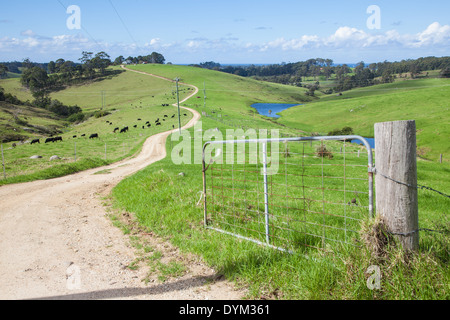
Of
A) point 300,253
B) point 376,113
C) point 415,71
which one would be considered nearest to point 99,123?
point 300,253

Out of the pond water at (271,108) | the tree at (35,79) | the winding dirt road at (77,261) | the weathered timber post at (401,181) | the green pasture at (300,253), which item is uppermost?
the tree at (35,79)

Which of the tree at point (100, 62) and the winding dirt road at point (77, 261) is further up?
the tree at point (100, 62)

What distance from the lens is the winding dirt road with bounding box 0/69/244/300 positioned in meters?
5.43

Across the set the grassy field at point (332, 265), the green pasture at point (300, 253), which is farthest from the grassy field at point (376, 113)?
the grassy field at point (332, 265)

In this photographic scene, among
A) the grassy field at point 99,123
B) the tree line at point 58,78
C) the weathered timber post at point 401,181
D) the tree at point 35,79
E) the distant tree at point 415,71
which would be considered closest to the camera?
the weathered timber post at point 401,181

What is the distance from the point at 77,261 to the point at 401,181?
21.7 ft

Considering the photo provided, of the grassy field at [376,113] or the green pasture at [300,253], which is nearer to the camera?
the green pasture at [300,253]

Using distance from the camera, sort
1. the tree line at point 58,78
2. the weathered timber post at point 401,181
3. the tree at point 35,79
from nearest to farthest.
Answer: the weathered timber post at point 401,181 < the tree line at point 58,78 < the tree at point 35,79

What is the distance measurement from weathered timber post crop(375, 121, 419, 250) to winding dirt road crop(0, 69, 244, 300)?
2.70m

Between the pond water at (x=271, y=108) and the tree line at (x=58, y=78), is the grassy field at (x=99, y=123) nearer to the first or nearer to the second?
the tree line at (x=58, y=78)

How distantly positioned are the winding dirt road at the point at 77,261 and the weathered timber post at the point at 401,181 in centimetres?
270

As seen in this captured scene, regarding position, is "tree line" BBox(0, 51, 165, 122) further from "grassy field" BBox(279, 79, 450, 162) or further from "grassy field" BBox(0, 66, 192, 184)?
"grassy field" BBox(279, 79, 450, 162)

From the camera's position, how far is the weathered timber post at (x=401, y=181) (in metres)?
4.39
